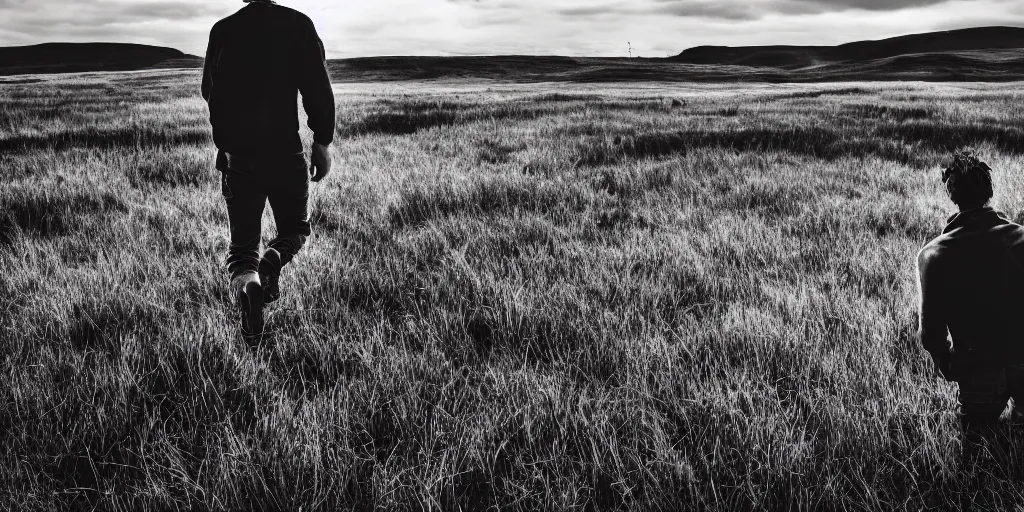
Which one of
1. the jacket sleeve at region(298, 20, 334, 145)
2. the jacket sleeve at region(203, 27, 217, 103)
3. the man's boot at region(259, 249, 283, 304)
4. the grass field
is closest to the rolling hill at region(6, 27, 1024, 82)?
the grass field

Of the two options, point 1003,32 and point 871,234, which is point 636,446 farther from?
point 1003,32

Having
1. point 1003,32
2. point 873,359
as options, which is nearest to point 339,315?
point 873,359

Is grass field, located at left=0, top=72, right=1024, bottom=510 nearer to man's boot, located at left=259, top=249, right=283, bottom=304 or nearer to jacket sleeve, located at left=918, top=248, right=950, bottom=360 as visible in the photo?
man's boot, located at left=259, top=249, right=283, bottom=304

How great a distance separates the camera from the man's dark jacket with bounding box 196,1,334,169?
2811 millimetres

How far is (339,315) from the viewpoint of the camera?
2814 mm

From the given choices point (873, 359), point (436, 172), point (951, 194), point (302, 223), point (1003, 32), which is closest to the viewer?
point (951, 194)

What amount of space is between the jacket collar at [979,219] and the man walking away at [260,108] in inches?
108

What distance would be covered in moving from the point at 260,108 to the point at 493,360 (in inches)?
71.0

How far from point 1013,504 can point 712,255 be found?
2329 mm

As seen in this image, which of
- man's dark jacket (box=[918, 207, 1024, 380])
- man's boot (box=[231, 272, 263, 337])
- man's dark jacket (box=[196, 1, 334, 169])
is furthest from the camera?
man's dark jacket (box=[196, 1, 334, 169])

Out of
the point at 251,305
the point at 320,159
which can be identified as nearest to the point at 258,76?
the point at 320,159

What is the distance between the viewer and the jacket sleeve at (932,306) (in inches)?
54.8

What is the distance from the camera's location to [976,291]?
134cm

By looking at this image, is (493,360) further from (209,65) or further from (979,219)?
(209,65)
